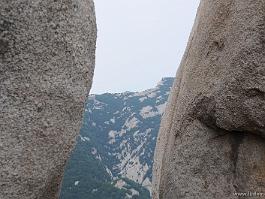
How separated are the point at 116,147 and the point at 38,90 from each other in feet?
135

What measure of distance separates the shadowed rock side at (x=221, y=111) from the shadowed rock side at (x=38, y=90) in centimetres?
172

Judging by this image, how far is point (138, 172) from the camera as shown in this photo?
41344mm

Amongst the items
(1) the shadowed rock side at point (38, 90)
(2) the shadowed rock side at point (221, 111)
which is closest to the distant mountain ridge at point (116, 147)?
(2) the shadowed rock side at point (221, 111)

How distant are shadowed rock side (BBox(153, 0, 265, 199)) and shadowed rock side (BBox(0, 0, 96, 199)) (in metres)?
1.72

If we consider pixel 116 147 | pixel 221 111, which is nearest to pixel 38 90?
pixel 221 111

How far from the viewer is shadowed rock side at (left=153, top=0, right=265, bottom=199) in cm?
495

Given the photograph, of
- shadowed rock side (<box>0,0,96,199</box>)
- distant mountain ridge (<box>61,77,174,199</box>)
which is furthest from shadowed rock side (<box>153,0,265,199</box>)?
distant mountain ridge (<box>61,77,174,199</box>)

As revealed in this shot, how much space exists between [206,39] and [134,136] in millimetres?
41495

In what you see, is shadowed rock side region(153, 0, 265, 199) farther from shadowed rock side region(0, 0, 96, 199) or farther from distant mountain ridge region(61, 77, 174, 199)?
distant mountain ridge region(61, 77, 174, 199)

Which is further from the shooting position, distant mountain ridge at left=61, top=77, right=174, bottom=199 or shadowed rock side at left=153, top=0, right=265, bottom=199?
distant mountain ridge at left=61, top=77, right=174, bottom=199

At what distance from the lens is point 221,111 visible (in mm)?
5270

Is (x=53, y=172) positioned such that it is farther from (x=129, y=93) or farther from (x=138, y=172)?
(x=129, y=93)

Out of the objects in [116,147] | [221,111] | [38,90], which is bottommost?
[38,90]

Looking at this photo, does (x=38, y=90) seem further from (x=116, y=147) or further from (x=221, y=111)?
(x=116, y=147)
